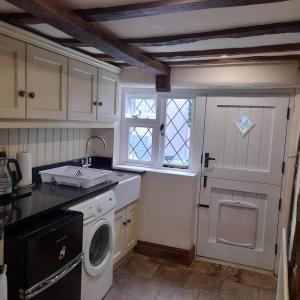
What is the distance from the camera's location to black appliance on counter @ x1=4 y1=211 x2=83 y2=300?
1.49 metres

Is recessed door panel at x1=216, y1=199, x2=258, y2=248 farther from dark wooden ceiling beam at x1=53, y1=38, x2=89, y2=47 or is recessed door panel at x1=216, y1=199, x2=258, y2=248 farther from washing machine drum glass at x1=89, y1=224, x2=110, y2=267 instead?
dark wooden ceiling beam at x1=53, y1=38, x2=89, y2=47

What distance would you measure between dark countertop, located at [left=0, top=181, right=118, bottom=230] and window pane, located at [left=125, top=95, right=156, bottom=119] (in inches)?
45.9

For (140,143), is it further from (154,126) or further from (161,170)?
(161,170)

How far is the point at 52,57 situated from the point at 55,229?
1217 millimetres

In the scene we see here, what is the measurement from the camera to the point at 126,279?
Result: 8.98ft

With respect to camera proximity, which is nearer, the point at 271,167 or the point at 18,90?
the point at 18,90

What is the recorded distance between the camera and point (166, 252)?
3174 mm

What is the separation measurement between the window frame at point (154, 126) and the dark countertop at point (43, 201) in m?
1.00

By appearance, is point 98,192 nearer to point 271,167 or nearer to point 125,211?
point 125,211

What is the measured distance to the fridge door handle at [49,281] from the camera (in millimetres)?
1496

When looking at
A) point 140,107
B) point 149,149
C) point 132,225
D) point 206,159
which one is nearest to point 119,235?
point 132,225

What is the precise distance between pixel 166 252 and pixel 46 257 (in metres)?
1.81

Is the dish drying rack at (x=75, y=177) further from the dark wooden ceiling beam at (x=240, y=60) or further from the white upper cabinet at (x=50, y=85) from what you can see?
the dark wooden ceiling beam at (x=240, y=60)

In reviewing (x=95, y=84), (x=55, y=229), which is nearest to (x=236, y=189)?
(x=95, y=84)
